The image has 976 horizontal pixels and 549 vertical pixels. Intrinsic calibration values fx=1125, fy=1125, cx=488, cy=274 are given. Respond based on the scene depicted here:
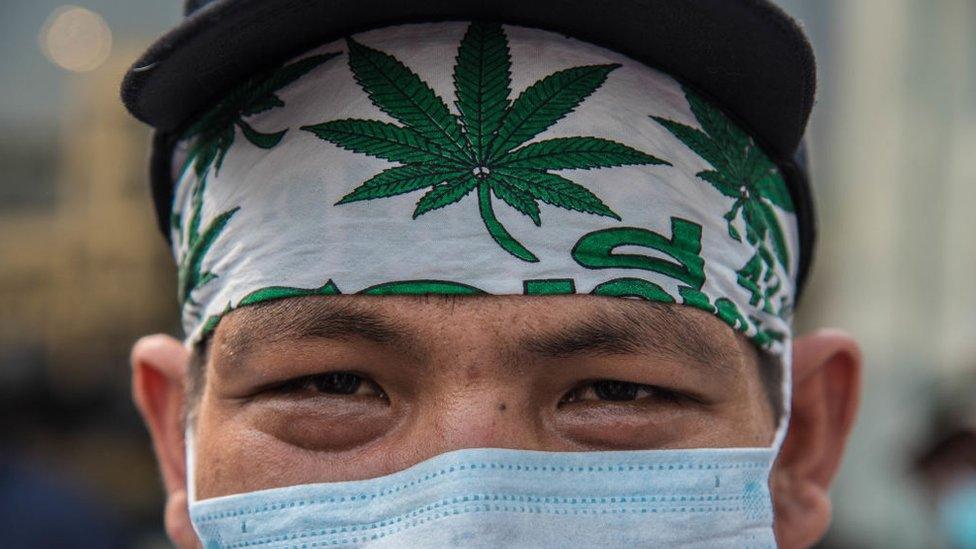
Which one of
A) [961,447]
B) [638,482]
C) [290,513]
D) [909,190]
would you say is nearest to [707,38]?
[638,482]

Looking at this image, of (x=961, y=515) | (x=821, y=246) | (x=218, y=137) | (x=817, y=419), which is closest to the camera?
(x=218, y=137)

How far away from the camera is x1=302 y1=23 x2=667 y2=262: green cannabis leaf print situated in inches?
66.4

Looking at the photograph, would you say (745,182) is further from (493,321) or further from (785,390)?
(493,321)

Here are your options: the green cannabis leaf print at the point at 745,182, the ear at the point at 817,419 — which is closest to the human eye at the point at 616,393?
the green cannabis leaf print at the point at 745,182

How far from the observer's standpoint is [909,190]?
6.38 meters

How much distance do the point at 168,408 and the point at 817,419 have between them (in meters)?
1.27

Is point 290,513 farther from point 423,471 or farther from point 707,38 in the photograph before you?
point 707,38

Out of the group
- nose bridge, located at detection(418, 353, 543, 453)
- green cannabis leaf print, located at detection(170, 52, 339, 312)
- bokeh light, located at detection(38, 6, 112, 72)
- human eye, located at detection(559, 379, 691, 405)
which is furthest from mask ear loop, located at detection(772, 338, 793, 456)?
bokeh light, located at detection(38, 6, 112, 72)

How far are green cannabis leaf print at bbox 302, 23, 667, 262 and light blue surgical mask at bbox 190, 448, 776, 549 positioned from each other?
325 millimetres

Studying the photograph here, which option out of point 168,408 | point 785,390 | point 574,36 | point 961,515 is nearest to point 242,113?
point 574,36

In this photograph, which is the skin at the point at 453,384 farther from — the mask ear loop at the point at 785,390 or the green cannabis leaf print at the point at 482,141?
the green cannabis leaf print at the point at 482,141

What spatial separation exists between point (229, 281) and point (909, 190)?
5385mm

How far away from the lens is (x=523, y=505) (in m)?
1.61

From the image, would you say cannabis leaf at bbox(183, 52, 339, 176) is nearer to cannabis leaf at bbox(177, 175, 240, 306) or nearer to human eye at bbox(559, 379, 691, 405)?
cannabis leaf at bbox(177, 175, 240, 306)
